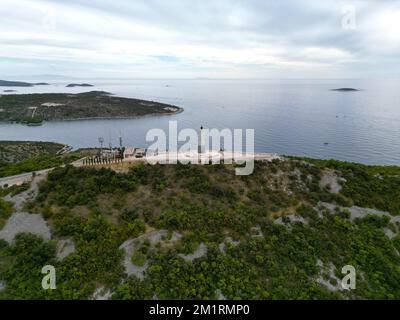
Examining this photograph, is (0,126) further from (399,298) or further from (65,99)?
(399,298)

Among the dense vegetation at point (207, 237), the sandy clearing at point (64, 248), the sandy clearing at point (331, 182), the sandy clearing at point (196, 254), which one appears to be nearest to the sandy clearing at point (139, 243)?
the dense vegetation at point (207, 237)

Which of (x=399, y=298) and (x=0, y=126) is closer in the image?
(x=399, y=298)

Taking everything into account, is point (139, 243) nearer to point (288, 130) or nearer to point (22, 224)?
point (22, 224)

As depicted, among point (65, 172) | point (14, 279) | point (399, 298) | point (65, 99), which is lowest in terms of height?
point (399, 298)

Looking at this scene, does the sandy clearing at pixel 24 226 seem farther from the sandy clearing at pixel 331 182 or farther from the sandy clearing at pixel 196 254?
the sandy clearing at pixel 331 182

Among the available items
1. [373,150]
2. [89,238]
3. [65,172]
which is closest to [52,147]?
[65,172]

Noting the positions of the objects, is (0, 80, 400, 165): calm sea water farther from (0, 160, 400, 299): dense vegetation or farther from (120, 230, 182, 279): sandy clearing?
(120, 230, 182, 279): sandy clearing
